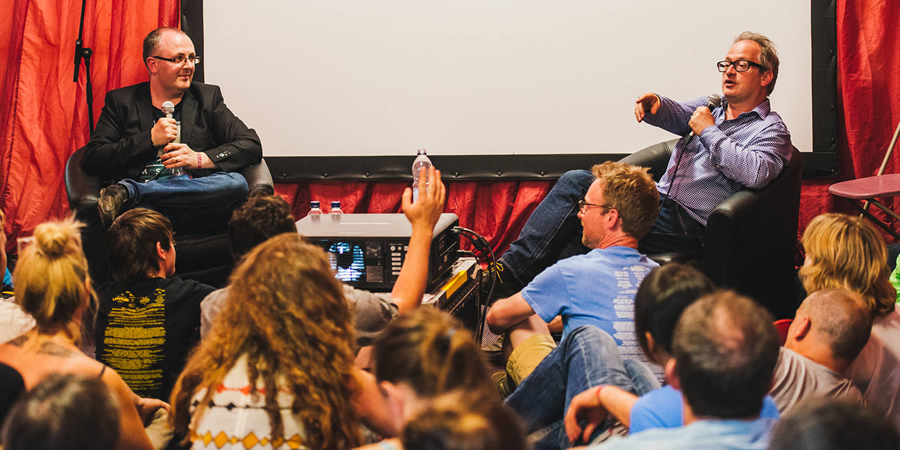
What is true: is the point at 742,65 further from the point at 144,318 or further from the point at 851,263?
the point at 144,318

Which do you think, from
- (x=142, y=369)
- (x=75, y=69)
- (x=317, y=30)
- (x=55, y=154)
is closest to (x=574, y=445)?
(x=142, y=369)

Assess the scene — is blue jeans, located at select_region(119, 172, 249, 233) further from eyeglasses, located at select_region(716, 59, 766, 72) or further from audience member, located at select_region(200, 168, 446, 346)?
eyeglasses, located at select_region(716, 59, 766, 72)

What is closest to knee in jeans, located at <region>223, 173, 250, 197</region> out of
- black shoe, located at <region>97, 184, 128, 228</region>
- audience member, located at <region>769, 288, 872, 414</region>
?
black shoe, located at <region>97, 184, 128, 228</region>

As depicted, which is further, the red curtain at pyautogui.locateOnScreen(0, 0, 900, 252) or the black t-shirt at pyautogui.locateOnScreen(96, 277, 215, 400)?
the red curtain at pyautogui.locateOnScreen(0, 0, 900, 252)

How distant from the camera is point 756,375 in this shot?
3.99 ft

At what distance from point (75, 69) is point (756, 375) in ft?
12.1

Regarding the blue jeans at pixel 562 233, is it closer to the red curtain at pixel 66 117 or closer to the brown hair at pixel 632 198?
the brown hair at pixel 632 198

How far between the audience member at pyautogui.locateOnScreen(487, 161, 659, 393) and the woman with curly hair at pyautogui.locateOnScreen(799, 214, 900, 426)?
426 millimetres

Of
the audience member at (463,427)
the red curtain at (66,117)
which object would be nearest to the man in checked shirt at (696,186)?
the red curtain at (66,117)

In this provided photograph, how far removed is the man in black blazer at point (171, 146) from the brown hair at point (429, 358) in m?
2.35

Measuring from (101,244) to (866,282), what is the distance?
2726 mm

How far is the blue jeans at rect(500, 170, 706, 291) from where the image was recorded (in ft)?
10.5

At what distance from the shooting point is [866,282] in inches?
82.4

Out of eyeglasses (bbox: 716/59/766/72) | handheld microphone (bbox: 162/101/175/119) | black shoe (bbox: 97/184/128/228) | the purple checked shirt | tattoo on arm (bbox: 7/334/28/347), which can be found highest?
eyeglasses (bbox: 716/59/766/72)
